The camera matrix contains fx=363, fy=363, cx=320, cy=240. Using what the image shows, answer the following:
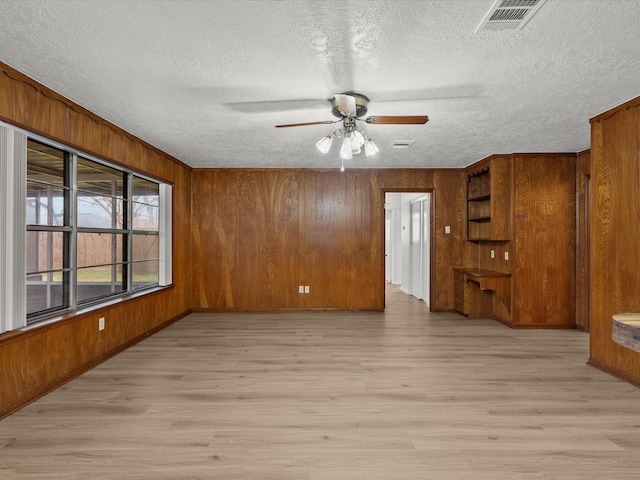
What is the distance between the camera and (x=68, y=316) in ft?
10.3

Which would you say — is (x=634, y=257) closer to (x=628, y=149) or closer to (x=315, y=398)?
(x=628, y=149)

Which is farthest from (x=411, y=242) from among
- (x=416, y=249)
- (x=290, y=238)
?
(x=290, y=238)

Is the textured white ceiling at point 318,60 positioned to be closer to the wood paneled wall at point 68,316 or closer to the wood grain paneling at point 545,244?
the wood paneled wall at point 68,316

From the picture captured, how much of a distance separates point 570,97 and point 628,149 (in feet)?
2.43

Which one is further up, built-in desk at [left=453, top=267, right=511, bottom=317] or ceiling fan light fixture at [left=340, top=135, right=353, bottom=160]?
ceiling fan light fixture at [left=340, top=135, right=353, bottom=160]

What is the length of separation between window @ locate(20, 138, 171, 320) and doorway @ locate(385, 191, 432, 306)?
14.2 ft

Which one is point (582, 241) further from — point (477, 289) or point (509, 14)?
point (509, 14)

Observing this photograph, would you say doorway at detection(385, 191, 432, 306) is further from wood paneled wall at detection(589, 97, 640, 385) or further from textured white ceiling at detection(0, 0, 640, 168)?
textured white ceiling at detection(0, 0, 640, 168)

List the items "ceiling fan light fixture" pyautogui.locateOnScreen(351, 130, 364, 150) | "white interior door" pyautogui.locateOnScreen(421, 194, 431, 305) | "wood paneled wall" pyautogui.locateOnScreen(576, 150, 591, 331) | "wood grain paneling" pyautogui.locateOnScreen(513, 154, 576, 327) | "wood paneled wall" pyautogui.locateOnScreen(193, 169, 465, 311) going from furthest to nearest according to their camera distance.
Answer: "white interior door" pyautogui.locateOnScreen(421, 194, 431, 305) < "wood paneled wall" pyautogui.locateOnScreen(193, 169, 465, 311) < "wood grain paneling" pyautogui.locateOnScreen(513, 154, 576, 327) < "wood paneled wall" pyautogui.locateOnScreen(576, 150, 591, 331) < "ceiling fan light fixture" pyautogui.locateOnScreen(351, 130, 364, 150)

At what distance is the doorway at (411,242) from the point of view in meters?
6.93

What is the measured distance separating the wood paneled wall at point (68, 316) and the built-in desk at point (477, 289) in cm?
445

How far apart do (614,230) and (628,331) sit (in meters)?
2.14

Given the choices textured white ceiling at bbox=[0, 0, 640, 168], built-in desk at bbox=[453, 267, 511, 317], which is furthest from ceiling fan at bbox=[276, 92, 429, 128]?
built-in desk at bbox=[453, 267, 511, 317]

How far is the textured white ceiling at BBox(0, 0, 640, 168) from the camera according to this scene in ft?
6.16
